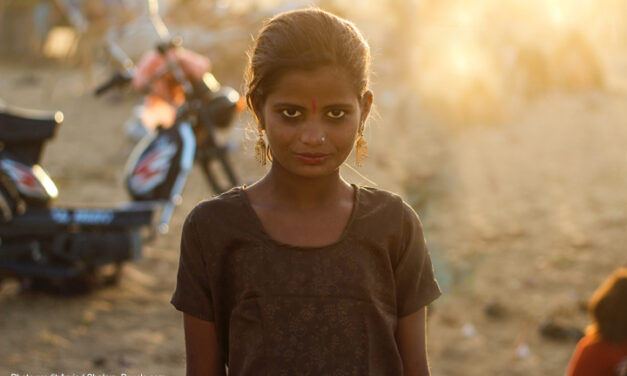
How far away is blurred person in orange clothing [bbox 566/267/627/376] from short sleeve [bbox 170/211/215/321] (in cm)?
155

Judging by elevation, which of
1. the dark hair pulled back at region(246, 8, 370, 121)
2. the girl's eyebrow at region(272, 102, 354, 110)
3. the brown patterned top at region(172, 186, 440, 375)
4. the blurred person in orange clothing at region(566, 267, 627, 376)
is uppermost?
the dark hair pulled back at region(246, 8, 370, 121)

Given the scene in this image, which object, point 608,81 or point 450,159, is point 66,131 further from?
point 608,81

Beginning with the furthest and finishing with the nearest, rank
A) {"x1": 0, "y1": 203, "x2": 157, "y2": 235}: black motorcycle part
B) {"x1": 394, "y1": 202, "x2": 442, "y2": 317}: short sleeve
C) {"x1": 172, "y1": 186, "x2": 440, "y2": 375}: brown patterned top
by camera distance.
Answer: {"x1": 0, "y1": 203, "x2": 157, "y2": 235}: black motorcycle part → {"x1": 394, "y1": 202, "x2": 442, "y2": 317}: short sleeve → {"x1": 172, "y1": 186, "x2": 440, "y2": 375}: brown patterned top

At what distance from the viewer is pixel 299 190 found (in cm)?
152

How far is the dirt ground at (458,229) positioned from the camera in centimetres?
394

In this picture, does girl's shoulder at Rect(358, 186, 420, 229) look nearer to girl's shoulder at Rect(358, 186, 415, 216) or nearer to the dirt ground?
girl's shoulder at Rect(358, 186, 415, 216)

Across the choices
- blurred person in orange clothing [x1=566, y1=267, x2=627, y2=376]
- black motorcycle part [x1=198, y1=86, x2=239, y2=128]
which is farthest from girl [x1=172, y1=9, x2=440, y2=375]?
black motorcycle part [x1=198, y1=86, x2=239, y2=128]

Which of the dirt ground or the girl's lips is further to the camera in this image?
the dirt ground

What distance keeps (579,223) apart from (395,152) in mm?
3041

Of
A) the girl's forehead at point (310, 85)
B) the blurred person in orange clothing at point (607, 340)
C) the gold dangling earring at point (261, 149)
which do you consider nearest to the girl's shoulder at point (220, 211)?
the gold dangling earring at point (261, 149)

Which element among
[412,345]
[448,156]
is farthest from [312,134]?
[448,156]

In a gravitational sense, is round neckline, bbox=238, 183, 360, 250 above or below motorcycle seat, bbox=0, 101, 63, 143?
below

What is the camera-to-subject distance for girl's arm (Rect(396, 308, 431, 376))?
1.53 metres

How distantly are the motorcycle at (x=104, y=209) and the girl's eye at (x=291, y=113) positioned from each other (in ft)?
8.70
